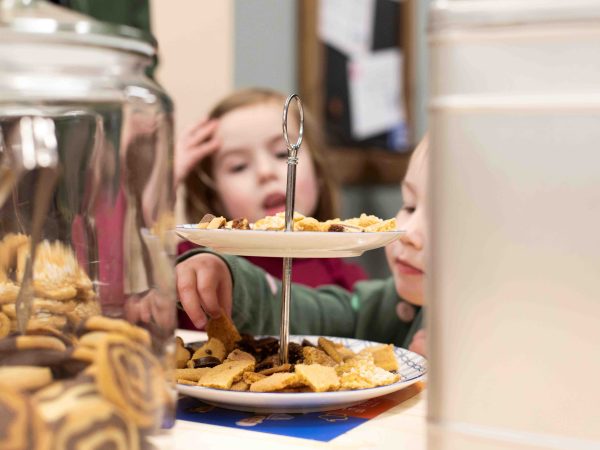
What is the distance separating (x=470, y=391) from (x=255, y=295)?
1.93 ft

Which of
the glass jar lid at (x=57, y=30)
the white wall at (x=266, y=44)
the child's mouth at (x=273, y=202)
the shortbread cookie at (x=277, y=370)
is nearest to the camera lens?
the glass jar lid at (x=57, y=30)

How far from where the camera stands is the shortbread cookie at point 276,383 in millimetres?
613

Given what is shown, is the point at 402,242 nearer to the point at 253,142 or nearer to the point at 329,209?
the point at 253,142

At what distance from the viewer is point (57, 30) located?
371 millimetres

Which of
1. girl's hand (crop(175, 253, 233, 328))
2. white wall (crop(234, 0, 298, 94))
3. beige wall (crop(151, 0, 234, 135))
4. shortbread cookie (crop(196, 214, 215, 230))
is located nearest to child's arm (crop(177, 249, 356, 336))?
girl's hand (crop(175, 253, 233, 328))

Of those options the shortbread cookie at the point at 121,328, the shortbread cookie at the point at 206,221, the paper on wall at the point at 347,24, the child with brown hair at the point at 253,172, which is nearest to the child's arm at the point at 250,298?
the shortbread cookie at the point at 206,221

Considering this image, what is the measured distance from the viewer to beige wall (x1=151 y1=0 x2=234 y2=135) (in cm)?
235

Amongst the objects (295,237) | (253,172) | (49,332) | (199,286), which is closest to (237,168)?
(253,172)

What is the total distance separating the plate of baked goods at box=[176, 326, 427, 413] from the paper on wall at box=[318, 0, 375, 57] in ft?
7.24

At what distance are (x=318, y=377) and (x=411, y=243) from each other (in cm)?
45

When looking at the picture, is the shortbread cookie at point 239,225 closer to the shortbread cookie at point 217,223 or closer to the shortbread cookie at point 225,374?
the shortbread cookie at point 217,223

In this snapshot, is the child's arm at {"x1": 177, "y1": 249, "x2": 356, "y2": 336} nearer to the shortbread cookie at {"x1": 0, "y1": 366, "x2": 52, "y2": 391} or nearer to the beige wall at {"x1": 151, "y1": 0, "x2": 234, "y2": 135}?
the shortbread cookie at {"x1": 0, "y1": 366, "x2": 52, "y2": 391}

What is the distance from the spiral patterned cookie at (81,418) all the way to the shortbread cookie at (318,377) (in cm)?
24

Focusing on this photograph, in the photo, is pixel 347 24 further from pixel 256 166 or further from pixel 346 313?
pixel 346 313
